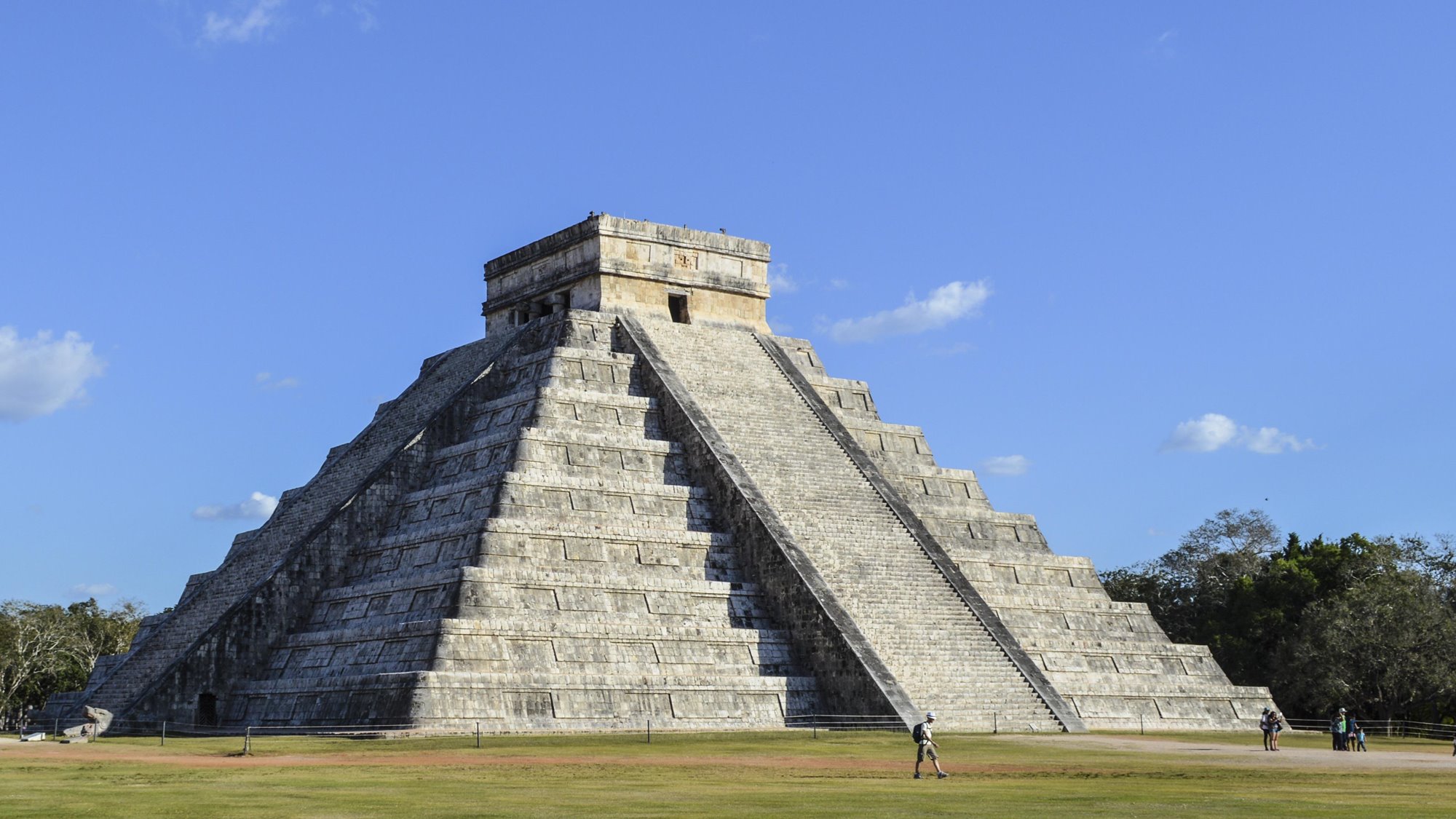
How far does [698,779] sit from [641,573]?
12708 mm

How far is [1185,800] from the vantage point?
18359mm

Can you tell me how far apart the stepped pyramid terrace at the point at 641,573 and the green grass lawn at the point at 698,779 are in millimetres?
2058

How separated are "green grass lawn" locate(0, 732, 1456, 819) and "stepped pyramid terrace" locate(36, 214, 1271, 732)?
2.06 metres

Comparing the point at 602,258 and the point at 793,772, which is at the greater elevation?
the point at 602,258

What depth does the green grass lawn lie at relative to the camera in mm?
17281

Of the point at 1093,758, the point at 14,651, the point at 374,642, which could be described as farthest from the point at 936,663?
the point at 14,651

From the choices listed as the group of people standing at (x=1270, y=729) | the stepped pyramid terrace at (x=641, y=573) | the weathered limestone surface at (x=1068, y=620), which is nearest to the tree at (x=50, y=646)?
the stepped pyramid terrace at (x=641, y=573)

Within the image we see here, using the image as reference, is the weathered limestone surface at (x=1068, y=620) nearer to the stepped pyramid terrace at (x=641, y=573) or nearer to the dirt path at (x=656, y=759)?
the stepped pyramid terrace at (x=641, y=573)

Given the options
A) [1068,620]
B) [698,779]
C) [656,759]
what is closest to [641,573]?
[656,759]

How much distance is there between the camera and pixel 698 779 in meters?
21.2

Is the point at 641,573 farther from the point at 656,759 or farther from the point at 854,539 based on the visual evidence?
the point at 656,759

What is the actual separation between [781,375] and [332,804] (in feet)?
86.7

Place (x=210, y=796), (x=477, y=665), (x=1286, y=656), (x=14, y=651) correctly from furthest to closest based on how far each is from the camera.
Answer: (x=14, y=651) < (x=1286, y=656) < (x=477, y=665) < (x=210, y=796)

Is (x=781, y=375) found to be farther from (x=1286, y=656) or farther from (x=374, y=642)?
(x=1286, y=656)
